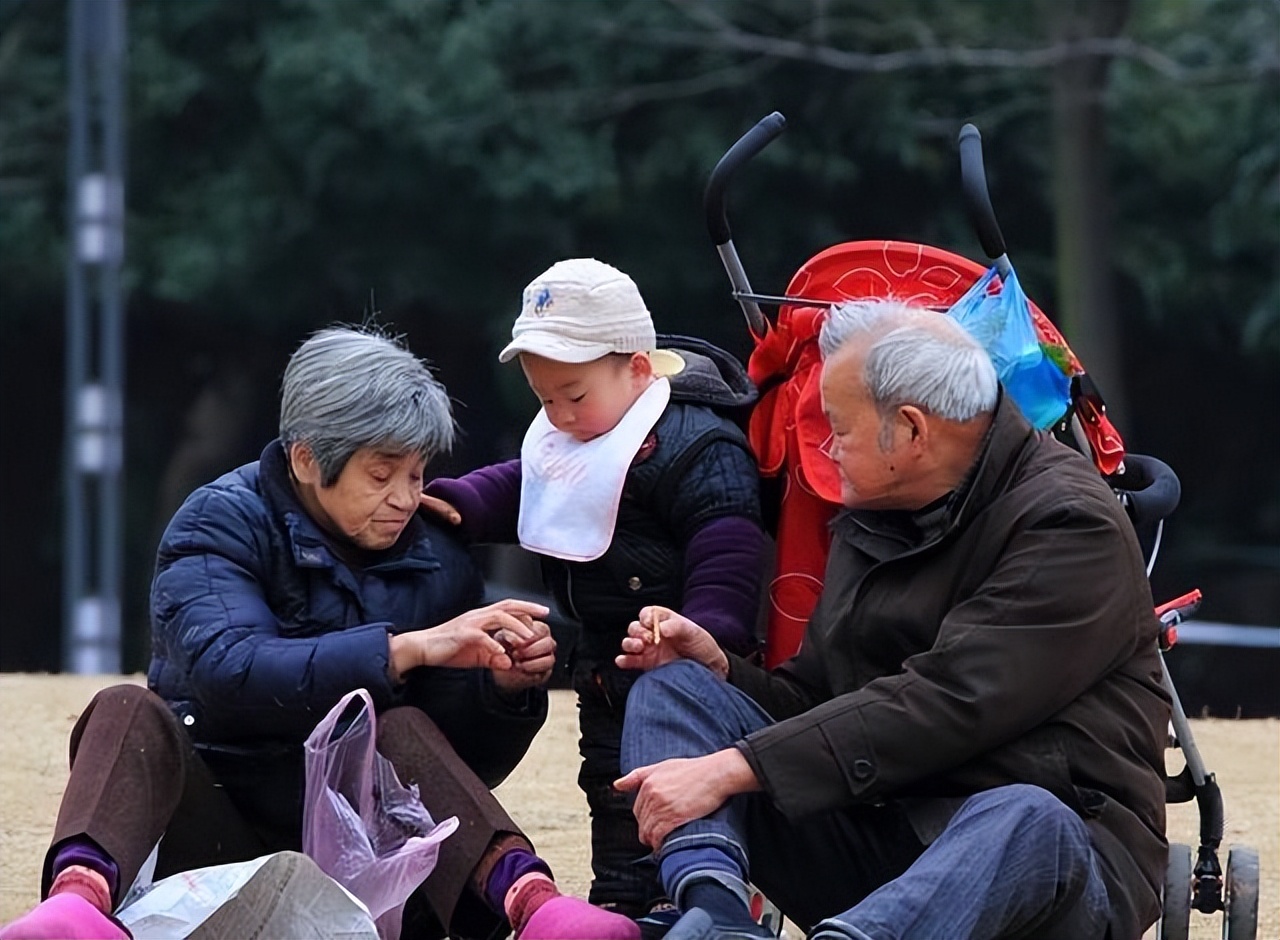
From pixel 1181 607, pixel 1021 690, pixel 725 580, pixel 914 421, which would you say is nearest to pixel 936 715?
pixel 1021 690

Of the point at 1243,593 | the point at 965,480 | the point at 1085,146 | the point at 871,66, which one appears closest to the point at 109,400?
the point at 871,66

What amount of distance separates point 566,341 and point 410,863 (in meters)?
0.83

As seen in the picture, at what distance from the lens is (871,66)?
14.3 m

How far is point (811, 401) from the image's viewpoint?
146 inches

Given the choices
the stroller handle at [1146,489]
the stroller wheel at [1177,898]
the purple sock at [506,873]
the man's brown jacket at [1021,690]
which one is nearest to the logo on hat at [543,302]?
the man's brown jacket at [1021,690]

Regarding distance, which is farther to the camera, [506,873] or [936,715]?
[506,873]

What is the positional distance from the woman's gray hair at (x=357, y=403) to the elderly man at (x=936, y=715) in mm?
461

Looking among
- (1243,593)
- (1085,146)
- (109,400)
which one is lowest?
(1243,593)

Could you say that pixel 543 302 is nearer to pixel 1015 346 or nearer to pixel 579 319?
pixel 579 319

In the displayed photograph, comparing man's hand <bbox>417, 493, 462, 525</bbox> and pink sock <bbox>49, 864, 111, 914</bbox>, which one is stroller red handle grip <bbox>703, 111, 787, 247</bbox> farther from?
pink sock <bbox>49, 864, 111, 914</bbox>

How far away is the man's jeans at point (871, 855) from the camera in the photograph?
2971 millimetres

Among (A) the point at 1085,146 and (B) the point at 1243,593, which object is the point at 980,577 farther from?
(B) the point at 1243,593

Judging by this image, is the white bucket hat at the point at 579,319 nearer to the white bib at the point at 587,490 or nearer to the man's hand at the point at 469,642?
the white bib at the point at 587,490

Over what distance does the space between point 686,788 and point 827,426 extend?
747 millimetres
